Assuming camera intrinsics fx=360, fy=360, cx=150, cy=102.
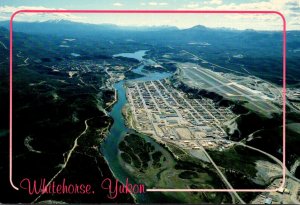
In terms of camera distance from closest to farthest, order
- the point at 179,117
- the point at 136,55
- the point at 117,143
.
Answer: the point at 117,143
the point at 179,117
the point at 136,55

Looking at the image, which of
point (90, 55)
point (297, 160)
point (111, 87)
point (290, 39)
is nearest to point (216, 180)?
point (297, 160)

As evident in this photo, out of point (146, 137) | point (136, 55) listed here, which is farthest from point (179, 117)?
point (136, 55)

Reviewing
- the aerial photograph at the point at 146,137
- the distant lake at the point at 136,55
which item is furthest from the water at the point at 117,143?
the distant lake at the point at 136,55

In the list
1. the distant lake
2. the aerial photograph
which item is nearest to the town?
the aerial photograph

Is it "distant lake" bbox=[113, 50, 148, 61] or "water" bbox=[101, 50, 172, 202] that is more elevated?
"distant lake" bbox=[113, 50, 148, 61]

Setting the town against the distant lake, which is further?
the distant lake

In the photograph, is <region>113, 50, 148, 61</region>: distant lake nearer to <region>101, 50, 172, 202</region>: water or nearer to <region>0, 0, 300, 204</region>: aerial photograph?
<region>0, 0, 300, 204</region>: aerial photograph

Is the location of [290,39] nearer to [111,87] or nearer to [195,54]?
[195,54]

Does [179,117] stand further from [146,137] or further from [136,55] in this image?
[136,55]

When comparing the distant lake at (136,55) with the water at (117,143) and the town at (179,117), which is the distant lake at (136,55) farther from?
the water at (117,143)

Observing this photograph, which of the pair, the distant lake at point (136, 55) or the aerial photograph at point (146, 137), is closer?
the aerial photograph at point (146, 137)

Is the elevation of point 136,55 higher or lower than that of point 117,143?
higher
